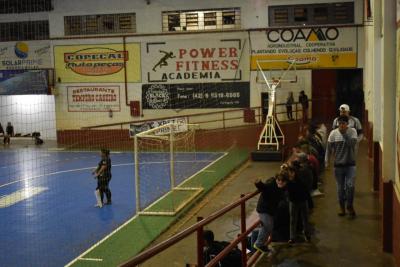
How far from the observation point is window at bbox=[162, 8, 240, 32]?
29812 millimetres

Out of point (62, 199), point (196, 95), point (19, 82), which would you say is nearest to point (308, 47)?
point (196, 95)

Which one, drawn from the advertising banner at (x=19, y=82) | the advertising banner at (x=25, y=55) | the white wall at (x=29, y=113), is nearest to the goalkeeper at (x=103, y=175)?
the advertising banner at (x=19, y=82)

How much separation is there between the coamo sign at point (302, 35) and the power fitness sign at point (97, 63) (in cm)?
781

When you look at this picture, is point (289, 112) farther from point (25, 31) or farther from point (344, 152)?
point (344, 152)

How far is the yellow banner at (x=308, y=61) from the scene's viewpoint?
28.5 metres

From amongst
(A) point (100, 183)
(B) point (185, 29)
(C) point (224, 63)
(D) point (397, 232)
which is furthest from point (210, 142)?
(D) point (397, 232)

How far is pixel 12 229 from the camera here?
14031 millimetres

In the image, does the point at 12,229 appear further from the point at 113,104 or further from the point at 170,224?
the point at 113,104

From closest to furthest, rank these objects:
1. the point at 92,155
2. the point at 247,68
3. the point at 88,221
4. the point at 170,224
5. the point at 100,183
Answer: the point at 170,224 → the point at 88,221 → the point at 100,183 → the point at 92,155 → the point at 247,68

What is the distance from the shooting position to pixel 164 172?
21.5m

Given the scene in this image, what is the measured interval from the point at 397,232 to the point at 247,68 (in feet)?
73.5

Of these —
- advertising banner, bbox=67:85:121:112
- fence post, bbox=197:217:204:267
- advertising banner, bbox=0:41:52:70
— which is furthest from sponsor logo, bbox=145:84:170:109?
fence post, bbox=197:217:204:267

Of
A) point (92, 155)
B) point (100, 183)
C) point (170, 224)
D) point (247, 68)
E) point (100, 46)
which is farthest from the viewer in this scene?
point (100, 46)

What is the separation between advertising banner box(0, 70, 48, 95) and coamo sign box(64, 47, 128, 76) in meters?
2.58
